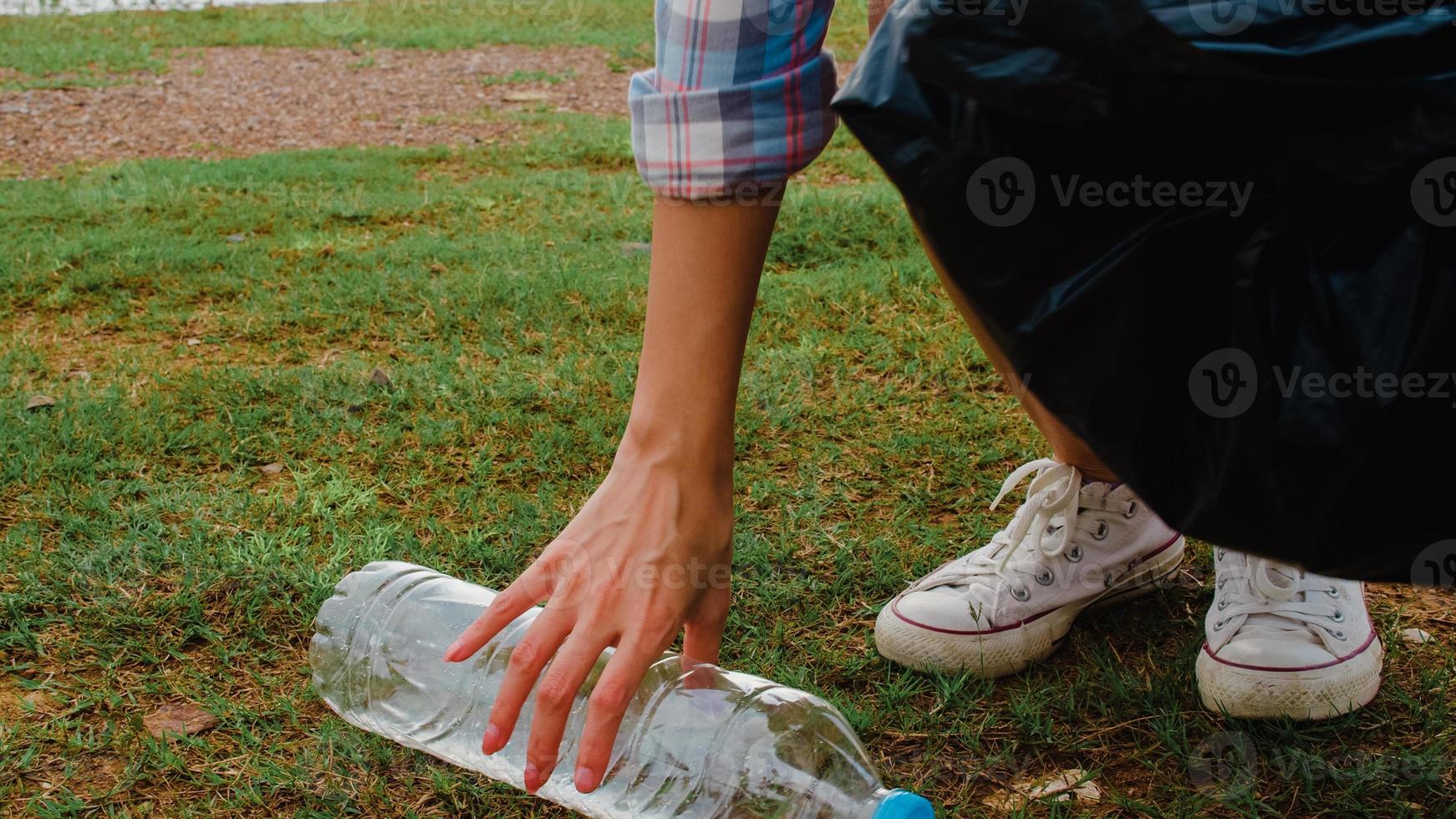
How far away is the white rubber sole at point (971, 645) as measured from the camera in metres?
1.99

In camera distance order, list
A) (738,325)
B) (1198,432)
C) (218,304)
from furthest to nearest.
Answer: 1. (218,304)
2. (738,325)
3. (1198,432)

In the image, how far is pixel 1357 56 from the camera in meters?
0.96

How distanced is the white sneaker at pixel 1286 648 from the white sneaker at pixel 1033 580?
0.19 metres

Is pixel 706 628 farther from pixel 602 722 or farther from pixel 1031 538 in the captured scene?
pixel 1031 538

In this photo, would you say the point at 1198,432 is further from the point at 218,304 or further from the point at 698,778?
the point at 218,304

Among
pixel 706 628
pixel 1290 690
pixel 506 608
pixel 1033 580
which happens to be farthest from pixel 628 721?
pixel 1290 690

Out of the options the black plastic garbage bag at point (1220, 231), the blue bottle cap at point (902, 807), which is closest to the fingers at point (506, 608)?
the blue bottle cap at point (902, 807)

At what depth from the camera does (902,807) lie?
50.6 inches

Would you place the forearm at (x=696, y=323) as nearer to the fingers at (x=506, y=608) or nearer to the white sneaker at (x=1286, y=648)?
the fingers at (x=506, y=608)

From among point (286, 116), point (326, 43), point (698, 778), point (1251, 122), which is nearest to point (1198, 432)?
point (1251, 122)

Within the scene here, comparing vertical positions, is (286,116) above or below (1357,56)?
below

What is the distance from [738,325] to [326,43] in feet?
35.2

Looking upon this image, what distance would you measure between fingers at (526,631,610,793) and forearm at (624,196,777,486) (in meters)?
0.25

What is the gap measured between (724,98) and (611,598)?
23.0 inches
